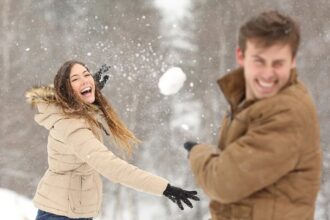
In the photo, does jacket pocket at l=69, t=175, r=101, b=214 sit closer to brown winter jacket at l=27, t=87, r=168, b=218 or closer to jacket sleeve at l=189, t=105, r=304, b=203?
brown winter jacket at l=27, t=87, r=168, b=218

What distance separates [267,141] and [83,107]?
6.31 feet

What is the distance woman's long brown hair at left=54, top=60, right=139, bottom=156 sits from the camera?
351cm

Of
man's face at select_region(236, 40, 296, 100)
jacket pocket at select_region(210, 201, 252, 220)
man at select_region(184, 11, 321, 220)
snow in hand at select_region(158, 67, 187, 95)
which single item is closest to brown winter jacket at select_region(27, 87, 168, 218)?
jacket pocket at select_region(210, 201, 252, 220)

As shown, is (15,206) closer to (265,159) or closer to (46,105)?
(46,105)

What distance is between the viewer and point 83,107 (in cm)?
355

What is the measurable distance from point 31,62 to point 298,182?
8.67m

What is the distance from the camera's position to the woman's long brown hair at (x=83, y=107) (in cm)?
351

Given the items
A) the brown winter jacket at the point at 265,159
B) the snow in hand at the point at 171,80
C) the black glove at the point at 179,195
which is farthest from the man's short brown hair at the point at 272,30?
the snow in hand at the point at 171,80

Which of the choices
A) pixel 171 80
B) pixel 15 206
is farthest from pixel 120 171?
pixel 171 80

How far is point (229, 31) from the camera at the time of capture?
9648mm

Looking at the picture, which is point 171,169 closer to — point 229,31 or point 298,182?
point 229,31

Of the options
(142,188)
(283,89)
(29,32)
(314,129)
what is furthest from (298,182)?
(29,32)

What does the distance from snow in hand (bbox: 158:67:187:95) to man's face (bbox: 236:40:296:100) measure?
25.1ft

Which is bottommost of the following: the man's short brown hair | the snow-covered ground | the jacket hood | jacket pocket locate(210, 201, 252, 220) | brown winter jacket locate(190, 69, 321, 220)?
the snow-covered ground
